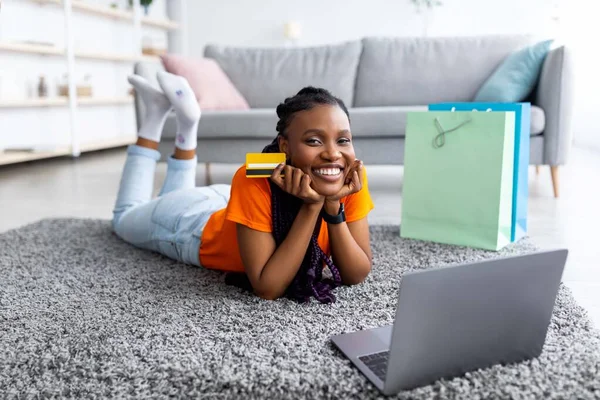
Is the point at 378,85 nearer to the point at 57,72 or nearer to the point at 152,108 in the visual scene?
the point at 152,108

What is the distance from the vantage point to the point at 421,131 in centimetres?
181

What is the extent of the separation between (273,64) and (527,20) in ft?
10.1

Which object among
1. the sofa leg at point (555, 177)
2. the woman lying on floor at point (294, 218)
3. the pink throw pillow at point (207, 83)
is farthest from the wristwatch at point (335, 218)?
the pink throw pillow at point (207, 83)

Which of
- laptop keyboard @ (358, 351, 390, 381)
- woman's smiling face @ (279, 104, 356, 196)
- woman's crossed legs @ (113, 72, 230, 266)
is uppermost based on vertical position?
woman's smiling face @ (279, 104, 356, 196)

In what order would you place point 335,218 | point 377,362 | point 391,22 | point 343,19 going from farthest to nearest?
point 343,19 → point 391,22 → point 335,218 → point 377,362

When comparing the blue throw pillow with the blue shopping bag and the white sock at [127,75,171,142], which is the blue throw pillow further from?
the white sock at [127,75,171,142]

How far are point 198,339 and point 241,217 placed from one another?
10.3 inches

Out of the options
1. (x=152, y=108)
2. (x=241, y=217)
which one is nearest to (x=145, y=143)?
(x=152, y=108)

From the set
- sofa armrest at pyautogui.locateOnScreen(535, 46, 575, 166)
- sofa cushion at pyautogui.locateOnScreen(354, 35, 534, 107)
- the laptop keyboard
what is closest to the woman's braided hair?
the laptop keyboard

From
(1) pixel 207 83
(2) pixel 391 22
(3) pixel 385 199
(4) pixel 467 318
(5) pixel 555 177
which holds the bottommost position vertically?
(3) pixel 385 199

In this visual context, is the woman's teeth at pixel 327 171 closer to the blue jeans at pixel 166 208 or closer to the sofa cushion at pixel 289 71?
the blue jeans at pixel 166 208

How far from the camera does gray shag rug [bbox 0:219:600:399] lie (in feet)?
2.89

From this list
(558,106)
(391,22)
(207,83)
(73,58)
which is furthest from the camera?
(391,22)

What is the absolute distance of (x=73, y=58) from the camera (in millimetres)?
4395
